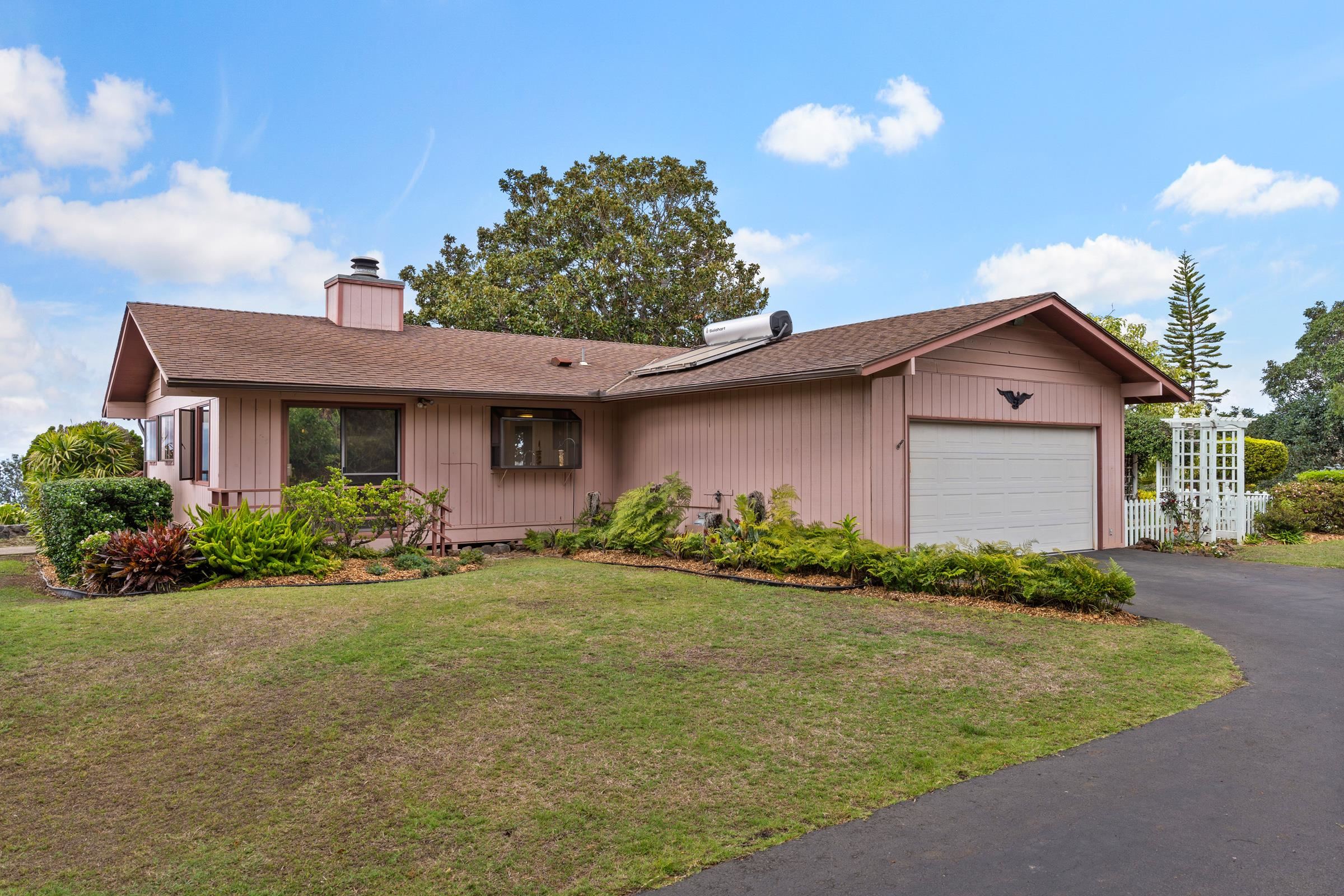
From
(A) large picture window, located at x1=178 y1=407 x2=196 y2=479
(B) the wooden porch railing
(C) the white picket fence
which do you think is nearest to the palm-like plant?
(A) large picture window, located at x1=178 y1=407 x2=196 y2=479

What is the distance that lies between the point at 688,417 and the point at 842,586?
502 centimetres

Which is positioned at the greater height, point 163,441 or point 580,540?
point 163,441

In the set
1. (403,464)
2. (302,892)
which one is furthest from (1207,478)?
(302,892)

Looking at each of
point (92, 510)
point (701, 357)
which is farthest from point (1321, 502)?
point (92, 510)

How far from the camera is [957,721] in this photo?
484 cm

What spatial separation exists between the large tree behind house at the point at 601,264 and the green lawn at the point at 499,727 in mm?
19949

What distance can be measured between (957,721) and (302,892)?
3538 millimetres

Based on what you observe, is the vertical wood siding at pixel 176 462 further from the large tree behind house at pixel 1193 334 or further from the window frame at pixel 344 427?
the large tree behind house at pixel 1193 334

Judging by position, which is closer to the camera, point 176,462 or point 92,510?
point 92,510

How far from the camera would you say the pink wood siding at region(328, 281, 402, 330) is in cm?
1516

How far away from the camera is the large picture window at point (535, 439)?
1351cm

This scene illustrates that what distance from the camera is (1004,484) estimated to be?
40.1 feet

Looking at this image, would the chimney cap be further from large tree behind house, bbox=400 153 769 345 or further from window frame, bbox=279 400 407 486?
large tree behind house, bbox=400 153 769 345

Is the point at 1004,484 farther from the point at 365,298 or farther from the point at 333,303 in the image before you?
the point at 333,303
